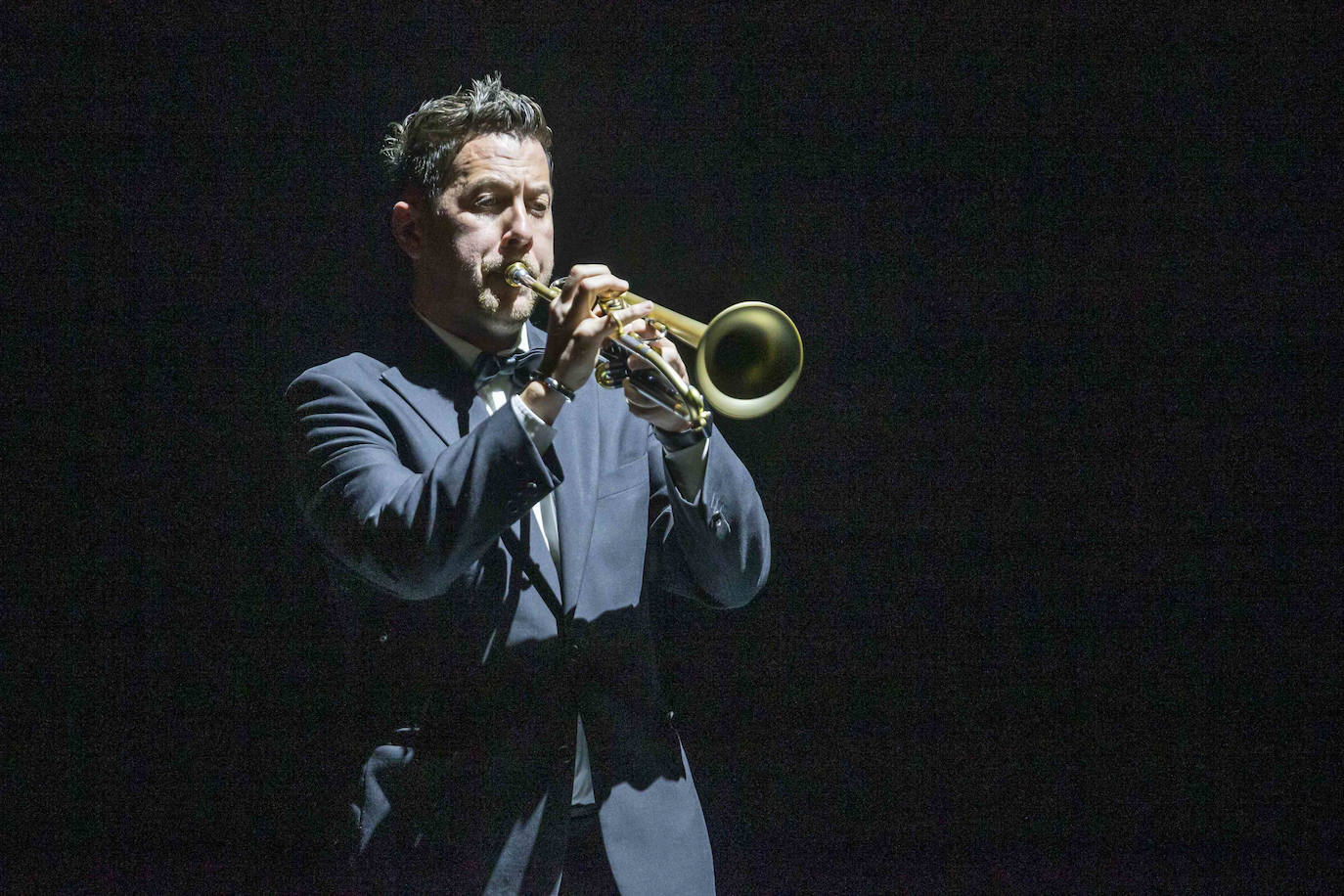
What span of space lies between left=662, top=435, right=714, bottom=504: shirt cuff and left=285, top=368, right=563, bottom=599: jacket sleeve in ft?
0.69

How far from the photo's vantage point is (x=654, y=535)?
1.75 m

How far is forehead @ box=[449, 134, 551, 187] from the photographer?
1702mm

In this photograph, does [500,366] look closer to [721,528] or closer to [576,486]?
[576,486]

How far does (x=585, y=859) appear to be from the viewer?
5.01 feet

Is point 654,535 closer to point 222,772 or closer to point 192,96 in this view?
point 222,772

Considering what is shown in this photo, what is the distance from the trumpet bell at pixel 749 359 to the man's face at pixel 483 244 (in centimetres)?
29

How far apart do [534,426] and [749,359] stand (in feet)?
1.36

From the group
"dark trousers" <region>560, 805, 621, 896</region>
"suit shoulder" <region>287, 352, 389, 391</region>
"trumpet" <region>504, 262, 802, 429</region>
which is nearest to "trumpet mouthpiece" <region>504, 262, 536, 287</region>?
"trumpet" <region>504, 262, 802, 429</region>

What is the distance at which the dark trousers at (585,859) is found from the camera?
150 centimetres

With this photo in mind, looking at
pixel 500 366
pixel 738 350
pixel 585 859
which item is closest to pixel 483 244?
pixel 500 366

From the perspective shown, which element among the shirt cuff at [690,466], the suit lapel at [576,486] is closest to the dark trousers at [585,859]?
Answer: the suit lapel at [576,486]

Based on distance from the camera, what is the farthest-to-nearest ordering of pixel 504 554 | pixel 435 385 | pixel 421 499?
pixel 435 385 → pixel 504 554 → pixel 421 499

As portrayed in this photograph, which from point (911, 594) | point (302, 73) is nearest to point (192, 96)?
point (302, 73)

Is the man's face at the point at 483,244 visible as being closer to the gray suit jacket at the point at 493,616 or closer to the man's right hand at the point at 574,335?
the gray suit jacket at the point at 493,616
